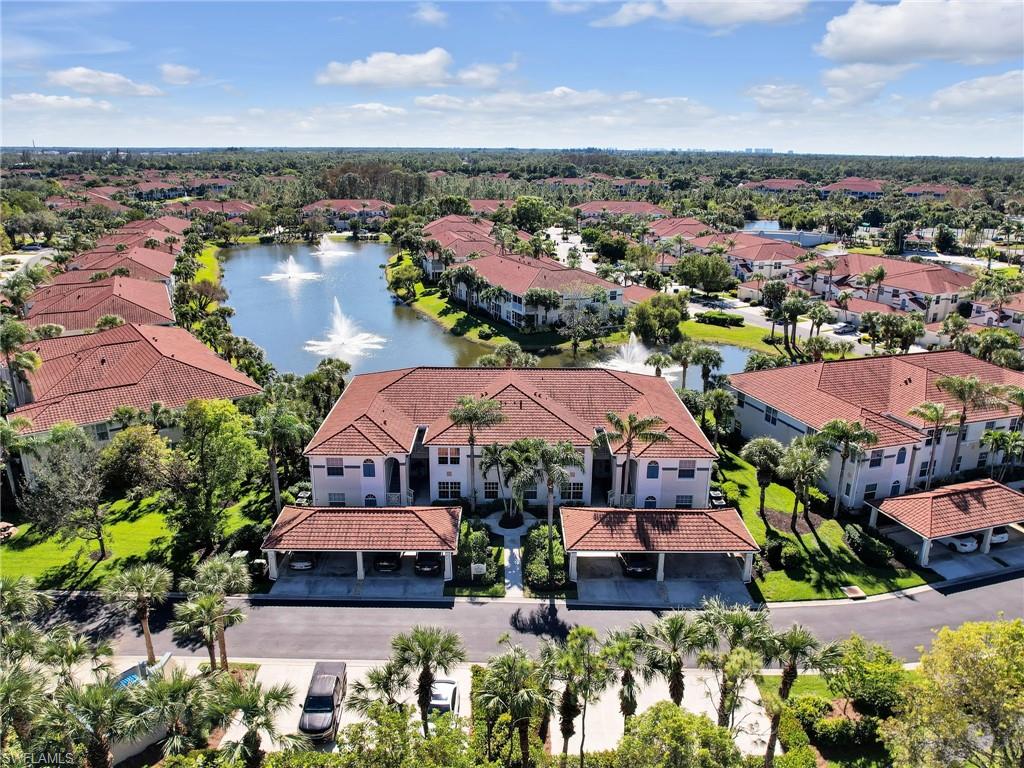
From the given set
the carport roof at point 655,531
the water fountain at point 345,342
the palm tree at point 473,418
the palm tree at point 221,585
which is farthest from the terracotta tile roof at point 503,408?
the water fountain at point 345,342

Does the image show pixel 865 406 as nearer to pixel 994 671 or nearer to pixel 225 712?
pixel 994 671

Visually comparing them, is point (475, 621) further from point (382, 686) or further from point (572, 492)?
point (572, 492)

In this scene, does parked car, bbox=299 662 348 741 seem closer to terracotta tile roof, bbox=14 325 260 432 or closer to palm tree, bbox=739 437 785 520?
palm tree, bbox=739 437 785 520

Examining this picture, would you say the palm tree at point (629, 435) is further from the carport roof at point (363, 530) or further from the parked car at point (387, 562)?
the parked car at point (387, 562)

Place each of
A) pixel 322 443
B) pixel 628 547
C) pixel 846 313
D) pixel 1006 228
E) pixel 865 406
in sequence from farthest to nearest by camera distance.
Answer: pixel 1006 228 < pixel 846 313 < pixel 865 406 < pixel 322 443 < pixel 628 547

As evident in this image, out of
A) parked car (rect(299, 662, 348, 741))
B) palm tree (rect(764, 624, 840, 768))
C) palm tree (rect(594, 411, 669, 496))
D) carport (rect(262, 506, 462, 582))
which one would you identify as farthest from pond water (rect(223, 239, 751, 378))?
parked car (rect(299, 662, 348, 741))

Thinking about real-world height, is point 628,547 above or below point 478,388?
below

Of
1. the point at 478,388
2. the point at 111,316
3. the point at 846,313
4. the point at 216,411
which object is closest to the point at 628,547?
the point at 478,388
